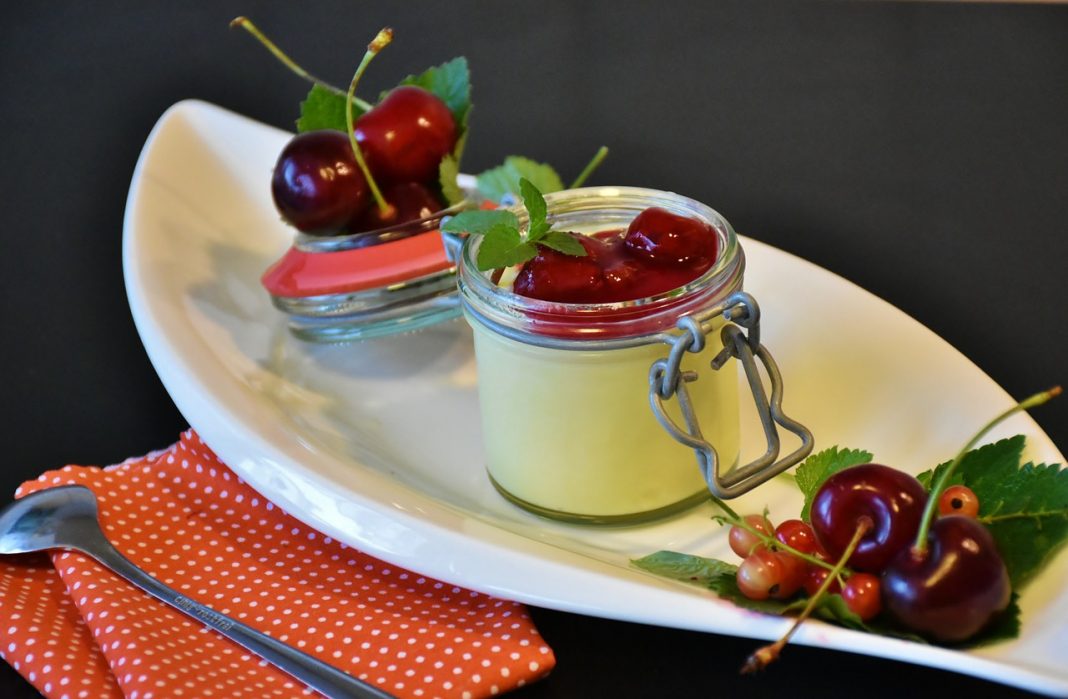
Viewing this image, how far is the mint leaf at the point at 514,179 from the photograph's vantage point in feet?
3.98

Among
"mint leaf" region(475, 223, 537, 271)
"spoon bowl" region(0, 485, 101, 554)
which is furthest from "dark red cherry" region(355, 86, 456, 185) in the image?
"spoon bowl" region(0, 485, 101, 554)

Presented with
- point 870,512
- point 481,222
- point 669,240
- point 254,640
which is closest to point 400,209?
point 481,222

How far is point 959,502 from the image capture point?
80 cm

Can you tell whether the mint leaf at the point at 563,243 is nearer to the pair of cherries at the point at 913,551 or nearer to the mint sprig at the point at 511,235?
the mint sprig at the point at 511,235

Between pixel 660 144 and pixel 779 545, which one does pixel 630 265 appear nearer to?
pixel 779 545

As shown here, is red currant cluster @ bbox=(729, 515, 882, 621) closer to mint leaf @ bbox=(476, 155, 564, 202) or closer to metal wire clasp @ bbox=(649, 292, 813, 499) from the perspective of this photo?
metal wire clasp @ bbox=(649, 292, 813, 499)

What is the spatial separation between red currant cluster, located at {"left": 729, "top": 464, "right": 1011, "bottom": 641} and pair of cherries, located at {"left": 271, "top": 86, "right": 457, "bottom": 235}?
1.78 feet

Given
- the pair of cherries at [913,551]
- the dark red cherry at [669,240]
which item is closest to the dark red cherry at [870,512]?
the pair of cherries at [913,551]

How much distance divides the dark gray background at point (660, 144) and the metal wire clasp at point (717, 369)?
122 millimetres

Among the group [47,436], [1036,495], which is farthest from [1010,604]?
[47,436]

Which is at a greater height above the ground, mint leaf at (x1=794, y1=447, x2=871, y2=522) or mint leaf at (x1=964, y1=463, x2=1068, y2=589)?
mint leaf at (x1=964, y1=463, x2=1068, y2=589)

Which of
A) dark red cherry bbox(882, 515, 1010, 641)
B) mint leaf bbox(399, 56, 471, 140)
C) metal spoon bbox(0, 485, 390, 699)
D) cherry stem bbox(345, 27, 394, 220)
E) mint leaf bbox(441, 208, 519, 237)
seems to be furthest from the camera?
mint leaf bbox(399, 56, 471, 140)

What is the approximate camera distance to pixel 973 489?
0.83 meters

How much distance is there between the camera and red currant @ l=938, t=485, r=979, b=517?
2.61 feet
